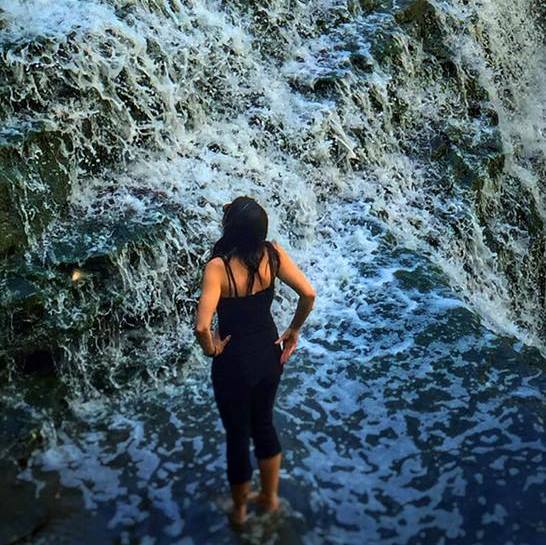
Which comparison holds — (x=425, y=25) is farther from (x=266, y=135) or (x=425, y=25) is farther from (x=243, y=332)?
(x=243, y=332)

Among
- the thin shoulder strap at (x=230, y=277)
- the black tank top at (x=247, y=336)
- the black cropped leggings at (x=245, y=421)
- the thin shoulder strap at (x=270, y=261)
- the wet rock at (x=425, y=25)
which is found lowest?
the black cropped leggings at (x=245, y=421)

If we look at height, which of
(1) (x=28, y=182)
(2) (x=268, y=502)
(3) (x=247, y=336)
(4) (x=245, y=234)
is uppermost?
(4) (x=245, y=234)

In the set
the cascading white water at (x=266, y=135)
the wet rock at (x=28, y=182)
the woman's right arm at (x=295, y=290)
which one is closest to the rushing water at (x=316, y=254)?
the cascading white water at (x=266, y=135)

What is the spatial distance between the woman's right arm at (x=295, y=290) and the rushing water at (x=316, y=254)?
109cm

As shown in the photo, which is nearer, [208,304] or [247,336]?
[208,304]

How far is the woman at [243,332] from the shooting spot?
4406mm

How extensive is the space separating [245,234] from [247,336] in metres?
0.62

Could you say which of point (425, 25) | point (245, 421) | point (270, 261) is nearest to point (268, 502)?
point (245, 421)

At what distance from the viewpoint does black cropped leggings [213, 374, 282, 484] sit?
14.6 ft

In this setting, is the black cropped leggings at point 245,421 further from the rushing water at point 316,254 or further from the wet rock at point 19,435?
the wet rock at point 19,435

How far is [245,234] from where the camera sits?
4.40 metres

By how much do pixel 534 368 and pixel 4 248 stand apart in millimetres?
4992

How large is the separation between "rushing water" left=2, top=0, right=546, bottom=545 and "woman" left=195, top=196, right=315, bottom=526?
26.5 inches

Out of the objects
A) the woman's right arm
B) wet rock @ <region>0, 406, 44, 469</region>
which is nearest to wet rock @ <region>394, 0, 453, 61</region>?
the woman's right arm
